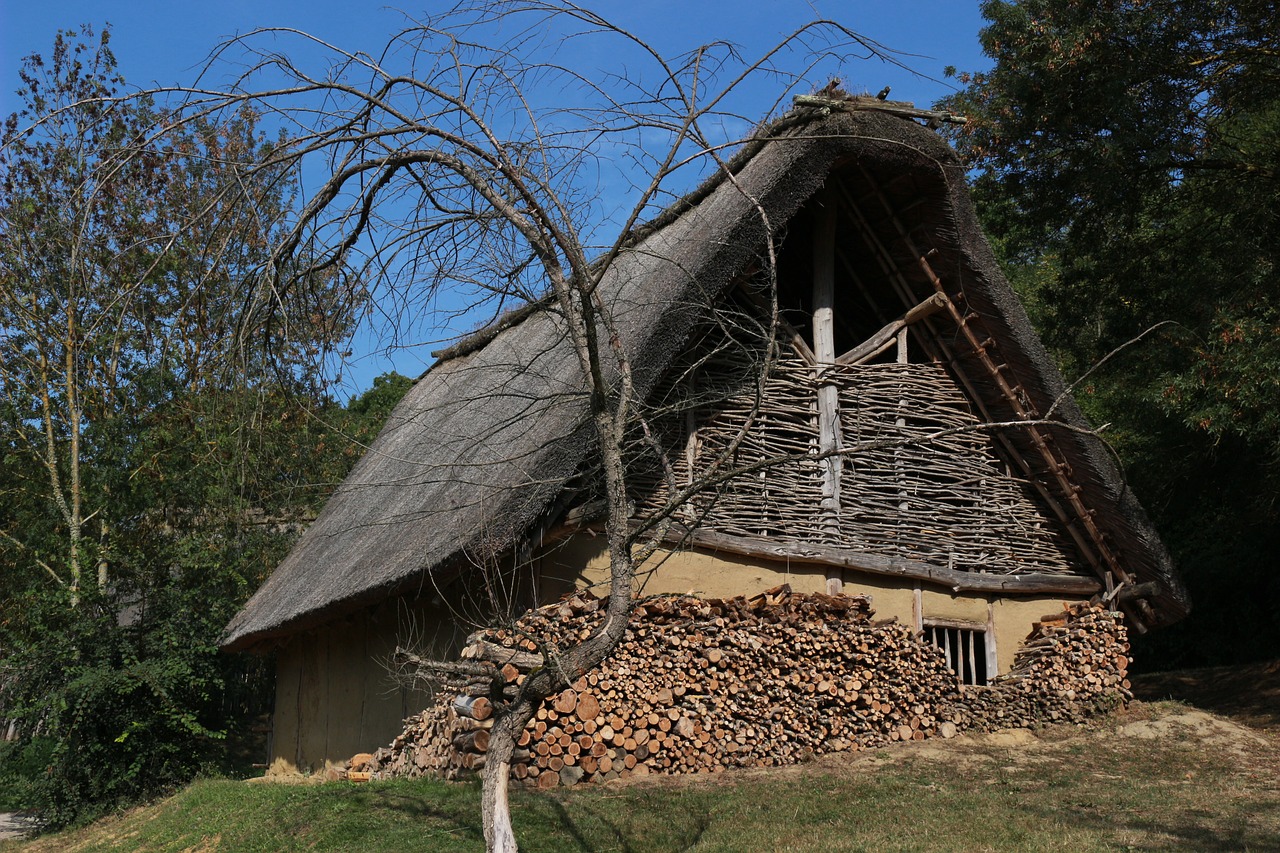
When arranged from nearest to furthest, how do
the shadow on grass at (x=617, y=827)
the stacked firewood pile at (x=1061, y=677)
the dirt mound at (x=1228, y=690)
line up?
1. the shadow on grass at (x=617, y=827)
2. the stacked firewood pile at (x=1061, y=677)
3. the dirt mound at (x=1228, y=690)

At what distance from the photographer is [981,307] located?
10.2 metres

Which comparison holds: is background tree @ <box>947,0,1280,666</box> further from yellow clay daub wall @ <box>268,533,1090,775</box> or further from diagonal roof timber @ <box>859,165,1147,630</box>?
yellow clay daub wall @ <box>268,533,1090,775</box>

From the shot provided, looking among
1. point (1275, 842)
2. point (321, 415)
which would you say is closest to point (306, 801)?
point (321, 415)

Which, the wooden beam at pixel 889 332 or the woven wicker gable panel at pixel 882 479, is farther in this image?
the wooden beam at pixel 889 332

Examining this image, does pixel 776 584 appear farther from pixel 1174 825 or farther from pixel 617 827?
pixel 1174 825

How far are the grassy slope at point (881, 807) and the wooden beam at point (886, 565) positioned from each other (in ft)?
4.78

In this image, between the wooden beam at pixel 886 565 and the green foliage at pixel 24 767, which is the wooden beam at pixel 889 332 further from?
the green foliage at pixel 24 767

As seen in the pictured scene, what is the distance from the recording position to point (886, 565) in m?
10.1

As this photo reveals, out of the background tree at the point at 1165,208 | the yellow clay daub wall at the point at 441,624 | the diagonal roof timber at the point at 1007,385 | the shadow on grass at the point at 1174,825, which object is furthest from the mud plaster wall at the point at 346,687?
the background tree at the point at 1165,208

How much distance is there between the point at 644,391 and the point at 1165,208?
9541mm

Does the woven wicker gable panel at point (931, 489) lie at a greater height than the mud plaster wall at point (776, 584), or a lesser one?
greater

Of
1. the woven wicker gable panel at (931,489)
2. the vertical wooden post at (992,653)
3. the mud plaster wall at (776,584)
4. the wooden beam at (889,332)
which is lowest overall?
the vertical wooden post at (992,653)

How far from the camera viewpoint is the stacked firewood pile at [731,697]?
8305mm

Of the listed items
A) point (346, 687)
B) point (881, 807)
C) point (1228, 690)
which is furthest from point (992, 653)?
point (346, 687)
